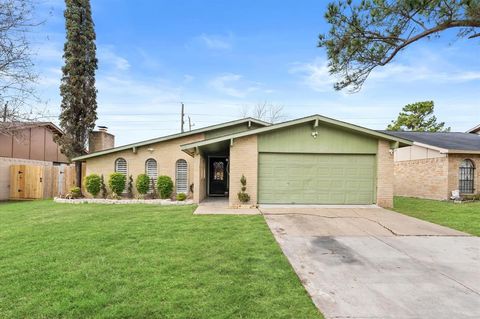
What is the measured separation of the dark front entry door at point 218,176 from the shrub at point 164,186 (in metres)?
3.67

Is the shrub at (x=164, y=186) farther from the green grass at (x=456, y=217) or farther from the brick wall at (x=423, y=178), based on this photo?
the brick wall at (x=423, y=178)

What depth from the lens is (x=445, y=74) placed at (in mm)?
15672

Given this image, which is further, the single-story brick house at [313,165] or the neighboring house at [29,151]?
the neighboring house at [29,151]

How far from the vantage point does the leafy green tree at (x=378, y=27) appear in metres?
6.36

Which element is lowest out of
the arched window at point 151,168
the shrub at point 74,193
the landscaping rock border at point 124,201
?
the landscaping rock border at point 124,201

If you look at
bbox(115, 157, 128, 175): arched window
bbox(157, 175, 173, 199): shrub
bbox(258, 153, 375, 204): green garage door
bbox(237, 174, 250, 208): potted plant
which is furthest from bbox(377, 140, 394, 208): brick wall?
bbox(115, 157, 128, 175): arched window

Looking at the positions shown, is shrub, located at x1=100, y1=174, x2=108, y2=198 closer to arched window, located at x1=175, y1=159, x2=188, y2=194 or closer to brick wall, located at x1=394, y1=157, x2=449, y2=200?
arched window, located at x1=175, y1=159, x2=188, y2=194

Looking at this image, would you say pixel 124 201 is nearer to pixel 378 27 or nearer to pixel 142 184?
pixel 142 184

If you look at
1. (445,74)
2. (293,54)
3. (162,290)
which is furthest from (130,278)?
(445,74)

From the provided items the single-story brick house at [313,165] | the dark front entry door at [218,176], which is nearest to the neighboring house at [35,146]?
the dark front entry door at [218,176]

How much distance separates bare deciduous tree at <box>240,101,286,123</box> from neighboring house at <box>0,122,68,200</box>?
21986 millimetres

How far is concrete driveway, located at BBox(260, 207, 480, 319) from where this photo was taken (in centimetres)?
358

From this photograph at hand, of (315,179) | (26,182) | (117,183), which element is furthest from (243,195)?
(26,182)

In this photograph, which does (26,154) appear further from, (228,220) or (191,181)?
(228,220)
